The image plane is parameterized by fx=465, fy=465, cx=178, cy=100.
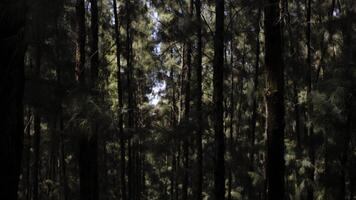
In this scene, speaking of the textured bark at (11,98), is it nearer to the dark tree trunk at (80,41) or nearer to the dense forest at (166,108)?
the dense forest at (166,108)

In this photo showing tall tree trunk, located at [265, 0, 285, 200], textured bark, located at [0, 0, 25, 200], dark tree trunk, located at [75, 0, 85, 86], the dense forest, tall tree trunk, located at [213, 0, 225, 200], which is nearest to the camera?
textured bark, located at [0, 0, 25, 200]

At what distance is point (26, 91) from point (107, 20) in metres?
13.6

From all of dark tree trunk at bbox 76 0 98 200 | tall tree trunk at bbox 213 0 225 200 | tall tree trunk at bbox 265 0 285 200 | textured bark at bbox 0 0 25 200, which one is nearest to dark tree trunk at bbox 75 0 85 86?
dark tree trunk at bbox 76 0 98 200

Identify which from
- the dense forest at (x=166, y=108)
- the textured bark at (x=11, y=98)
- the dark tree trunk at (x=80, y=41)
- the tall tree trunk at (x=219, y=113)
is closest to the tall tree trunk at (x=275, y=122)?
the dense forest at (x=166, y=108)

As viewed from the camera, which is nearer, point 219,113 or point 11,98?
point 11,98

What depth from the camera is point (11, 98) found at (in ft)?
13.8

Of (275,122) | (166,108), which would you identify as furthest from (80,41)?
(166,108)

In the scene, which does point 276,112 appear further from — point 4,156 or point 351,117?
point 351,117

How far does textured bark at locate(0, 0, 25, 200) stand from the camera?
3.99 metres

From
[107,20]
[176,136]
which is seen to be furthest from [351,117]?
[107,20]

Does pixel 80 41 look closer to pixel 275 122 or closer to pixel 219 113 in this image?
pixel 219 113

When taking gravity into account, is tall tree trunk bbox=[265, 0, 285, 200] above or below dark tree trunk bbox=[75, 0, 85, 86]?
below

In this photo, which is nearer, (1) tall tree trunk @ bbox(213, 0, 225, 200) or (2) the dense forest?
(2) the dense forest

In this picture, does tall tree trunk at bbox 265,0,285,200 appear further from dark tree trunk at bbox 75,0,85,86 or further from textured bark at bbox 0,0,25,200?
dark tree trunk at bbox 75,0,85,86
